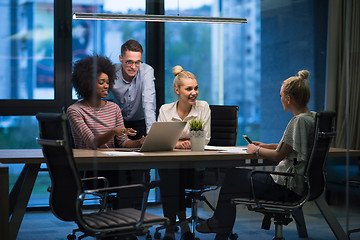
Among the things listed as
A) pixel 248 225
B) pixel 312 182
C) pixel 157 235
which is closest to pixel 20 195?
pixel 157 235

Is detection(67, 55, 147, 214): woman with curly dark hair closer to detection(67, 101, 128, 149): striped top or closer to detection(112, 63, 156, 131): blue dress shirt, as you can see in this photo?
detection(67, 101, 128, 149): striped top

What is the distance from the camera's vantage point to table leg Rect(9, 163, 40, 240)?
10.4 feet

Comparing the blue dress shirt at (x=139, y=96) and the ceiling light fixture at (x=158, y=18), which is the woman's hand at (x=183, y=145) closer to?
the blue dress shirt at (x=139, y=96)

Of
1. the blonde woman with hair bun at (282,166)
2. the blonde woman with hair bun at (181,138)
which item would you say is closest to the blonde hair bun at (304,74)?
the blonde woman with hair bun at (282,166)

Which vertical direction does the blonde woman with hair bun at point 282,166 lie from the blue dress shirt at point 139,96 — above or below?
below

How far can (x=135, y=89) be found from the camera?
3.77 meters

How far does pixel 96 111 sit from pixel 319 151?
156cm

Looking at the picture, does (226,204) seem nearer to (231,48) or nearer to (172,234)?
(172,234)

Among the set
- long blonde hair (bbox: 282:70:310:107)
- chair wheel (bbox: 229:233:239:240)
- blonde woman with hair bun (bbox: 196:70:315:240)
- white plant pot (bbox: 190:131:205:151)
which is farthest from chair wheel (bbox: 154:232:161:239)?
long blonde hair (bbox: 282:70:310:107)

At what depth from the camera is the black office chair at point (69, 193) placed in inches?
98.2

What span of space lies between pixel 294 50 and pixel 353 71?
0.45 metres

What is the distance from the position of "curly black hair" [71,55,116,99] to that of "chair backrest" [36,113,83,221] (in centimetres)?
94

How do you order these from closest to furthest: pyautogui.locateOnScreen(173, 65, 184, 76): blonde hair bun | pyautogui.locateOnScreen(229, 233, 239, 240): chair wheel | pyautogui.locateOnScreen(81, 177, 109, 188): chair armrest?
1. pyautogui.locateOnScreen(81, 177, 109, 188): chair armrest
2. pyautogui.locateOnScreen(229, 233, 239, 240): chair wheel
3. pyautogui.locateOnScreen(173, 65, 184, 76): blonde hair bun

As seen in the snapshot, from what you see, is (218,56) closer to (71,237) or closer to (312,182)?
(312,182)
